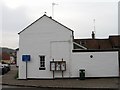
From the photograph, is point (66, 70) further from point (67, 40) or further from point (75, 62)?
point (67, 40)

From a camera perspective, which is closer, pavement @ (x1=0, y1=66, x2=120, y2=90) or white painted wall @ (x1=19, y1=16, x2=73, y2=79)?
pavement @ (x1=0, y1=66, x2=120, y2=90)

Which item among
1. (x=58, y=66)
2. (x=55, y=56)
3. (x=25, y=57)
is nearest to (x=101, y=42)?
(x=55, y=56)

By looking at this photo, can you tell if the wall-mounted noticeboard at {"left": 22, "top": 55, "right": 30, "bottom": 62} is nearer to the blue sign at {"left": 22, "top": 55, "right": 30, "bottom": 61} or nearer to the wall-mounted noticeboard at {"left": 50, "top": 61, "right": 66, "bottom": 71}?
the blue sign at {"left": 22, "top": 55, "right": 30, "bottom": 61}

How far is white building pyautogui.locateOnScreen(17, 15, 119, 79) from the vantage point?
27516 millimetres

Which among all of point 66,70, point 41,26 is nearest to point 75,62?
point 66,70

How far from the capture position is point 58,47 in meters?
28.0

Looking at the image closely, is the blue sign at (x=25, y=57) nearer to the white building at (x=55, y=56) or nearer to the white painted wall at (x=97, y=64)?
the white building at (x=55, y=56)

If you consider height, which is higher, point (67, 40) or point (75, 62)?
point (67, 40)

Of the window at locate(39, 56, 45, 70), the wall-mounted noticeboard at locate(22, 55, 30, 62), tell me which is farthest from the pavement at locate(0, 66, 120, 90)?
the wall-mounted noticeboard at locate(22, 55, 30, 62)

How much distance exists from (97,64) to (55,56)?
419 centimetres

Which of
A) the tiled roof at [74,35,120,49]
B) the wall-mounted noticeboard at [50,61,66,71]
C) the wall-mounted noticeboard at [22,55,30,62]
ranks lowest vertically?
the wall-mounted noticeboard at [50,61,66,71]

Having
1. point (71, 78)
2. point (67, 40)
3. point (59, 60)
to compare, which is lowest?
point (71, 78)

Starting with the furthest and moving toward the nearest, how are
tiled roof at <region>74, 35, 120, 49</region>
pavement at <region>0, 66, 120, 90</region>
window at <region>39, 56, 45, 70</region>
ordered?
tiled roof at <region>74, 35, 120, 49</region> → window at <region>39, 56, 45, 70</region> → pavement at <region>0, 66, 120, 90</region>

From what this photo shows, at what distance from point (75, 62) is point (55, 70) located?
2.11 metres
